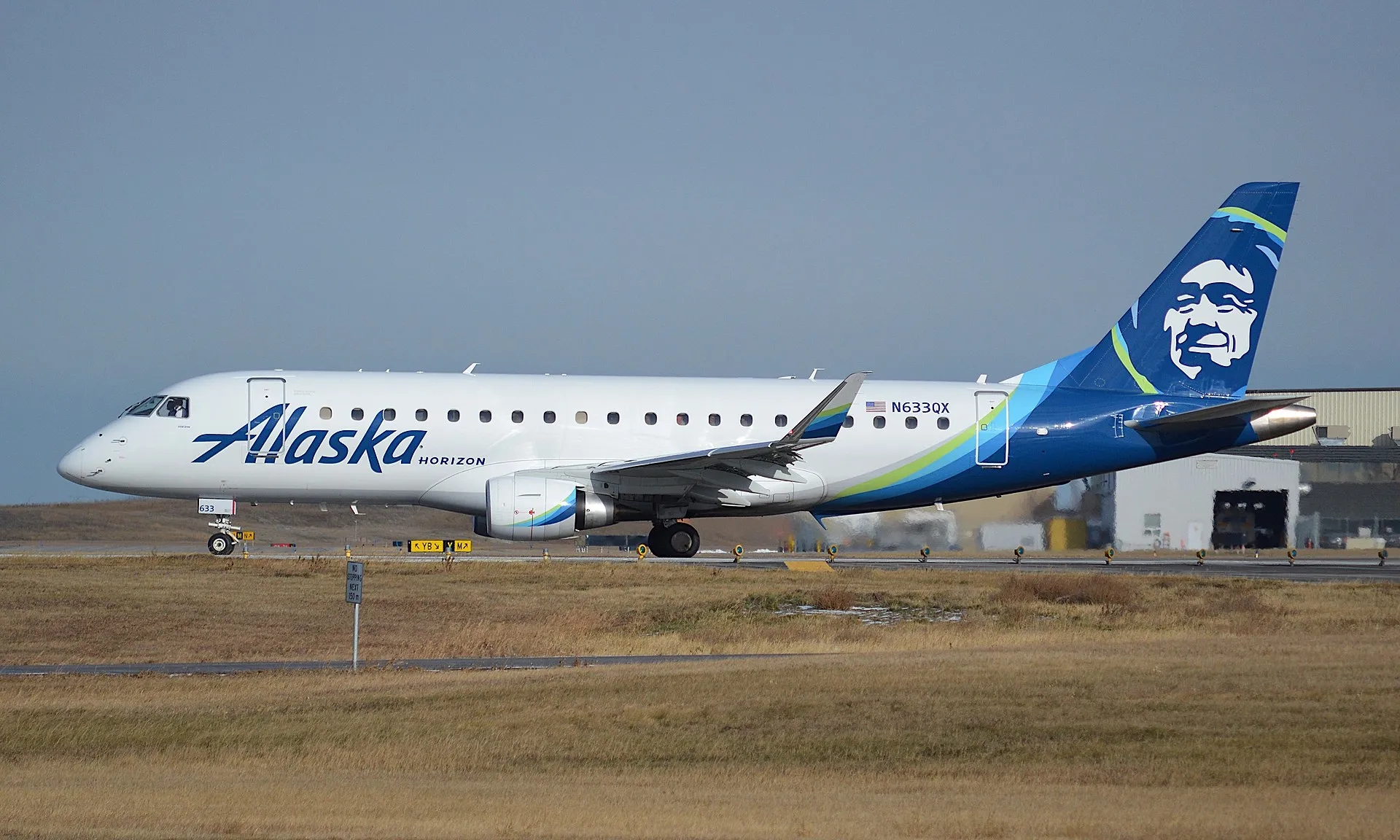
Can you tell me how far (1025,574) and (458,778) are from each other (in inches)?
861

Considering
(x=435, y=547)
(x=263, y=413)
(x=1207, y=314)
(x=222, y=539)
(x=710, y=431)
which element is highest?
(x=1207, y=314)

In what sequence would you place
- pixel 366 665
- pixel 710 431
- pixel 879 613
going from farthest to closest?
pixel 710 431, pixel 879 613, pixel 366 665

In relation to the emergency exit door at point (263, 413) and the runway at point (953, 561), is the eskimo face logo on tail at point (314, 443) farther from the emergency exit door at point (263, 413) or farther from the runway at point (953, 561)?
the runway at point (953, 561)

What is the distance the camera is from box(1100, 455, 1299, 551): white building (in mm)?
51875

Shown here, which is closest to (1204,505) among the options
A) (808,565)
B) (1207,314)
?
(1207,314)

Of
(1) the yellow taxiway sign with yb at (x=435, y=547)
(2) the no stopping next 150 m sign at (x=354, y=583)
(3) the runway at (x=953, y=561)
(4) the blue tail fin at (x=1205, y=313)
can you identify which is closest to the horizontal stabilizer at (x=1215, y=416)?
(4) the blue tail fin at (x=1205, y=313)

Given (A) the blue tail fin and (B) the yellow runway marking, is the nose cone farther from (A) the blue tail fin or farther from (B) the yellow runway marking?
(A) the blue tail fin

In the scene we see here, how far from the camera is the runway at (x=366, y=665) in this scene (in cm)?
2103

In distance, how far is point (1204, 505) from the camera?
181 feet

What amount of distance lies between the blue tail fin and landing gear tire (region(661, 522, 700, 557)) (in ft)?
32.8

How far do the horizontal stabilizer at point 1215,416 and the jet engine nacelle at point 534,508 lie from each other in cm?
1355

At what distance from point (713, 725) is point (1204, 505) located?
4311cm

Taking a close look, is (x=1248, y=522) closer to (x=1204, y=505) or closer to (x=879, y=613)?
(x=1204, y=505)

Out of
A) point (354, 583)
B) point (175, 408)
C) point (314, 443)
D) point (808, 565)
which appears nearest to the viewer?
point (354, 583)
